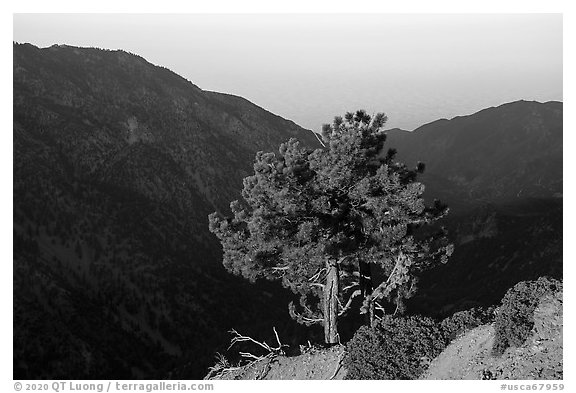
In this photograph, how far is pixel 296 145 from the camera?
15.5 m

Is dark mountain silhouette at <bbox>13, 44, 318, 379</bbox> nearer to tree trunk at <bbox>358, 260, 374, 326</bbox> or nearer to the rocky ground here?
tree trunk at <bbox>358, 260, 374, 326</bbox>

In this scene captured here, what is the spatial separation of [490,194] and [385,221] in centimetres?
17711

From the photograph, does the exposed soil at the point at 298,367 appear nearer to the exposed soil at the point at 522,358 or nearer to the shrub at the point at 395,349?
the shrub at the point at 395,349

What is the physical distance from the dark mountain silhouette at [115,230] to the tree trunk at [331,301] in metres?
12.8

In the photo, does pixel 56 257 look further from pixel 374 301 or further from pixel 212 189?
pixel 374 301

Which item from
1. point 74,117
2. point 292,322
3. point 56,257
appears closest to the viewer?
point 292,322

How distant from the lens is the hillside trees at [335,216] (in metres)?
14.8

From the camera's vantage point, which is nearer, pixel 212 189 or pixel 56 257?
pixel 56 257

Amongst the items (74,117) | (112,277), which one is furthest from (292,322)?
(74,117)

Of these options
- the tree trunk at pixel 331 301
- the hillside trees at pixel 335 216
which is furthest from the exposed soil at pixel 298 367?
the tree trunk at pixel 331 301

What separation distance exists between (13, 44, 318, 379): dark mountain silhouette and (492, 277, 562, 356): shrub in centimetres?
1772

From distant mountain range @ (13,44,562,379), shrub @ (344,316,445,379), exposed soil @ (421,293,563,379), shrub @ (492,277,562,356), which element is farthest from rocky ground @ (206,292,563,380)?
distant mountain range @ (13,44,562,379)

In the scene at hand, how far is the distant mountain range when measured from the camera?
166 feet
